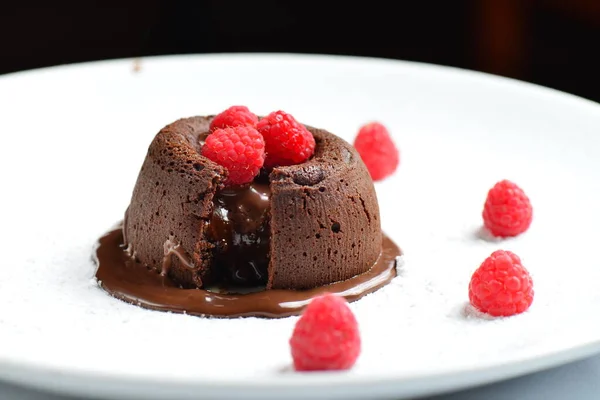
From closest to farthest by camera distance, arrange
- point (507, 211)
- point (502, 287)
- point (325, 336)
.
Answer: point (325, 336) → point (502, 287) → point (507, 211)

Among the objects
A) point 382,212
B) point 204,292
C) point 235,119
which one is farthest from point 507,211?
point 204,292

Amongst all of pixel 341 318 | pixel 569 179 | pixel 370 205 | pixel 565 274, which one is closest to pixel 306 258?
pixel 370 205

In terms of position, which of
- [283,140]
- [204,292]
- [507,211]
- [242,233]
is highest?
[283,140]

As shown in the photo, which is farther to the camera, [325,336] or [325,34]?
[325,34]

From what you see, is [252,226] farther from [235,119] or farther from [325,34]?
[325,34]

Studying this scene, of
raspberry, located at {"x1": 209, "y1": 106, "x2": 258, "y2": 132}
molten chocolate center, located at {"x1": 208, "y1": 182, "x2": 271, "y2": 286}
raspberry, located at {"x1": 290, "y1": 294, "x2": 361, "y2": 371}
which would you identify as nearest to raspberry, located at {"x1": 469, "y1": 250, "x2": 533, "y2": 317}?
raspberry, located at {"x1": 290, "y1": 294, "x2": 361, "y2": 371}
